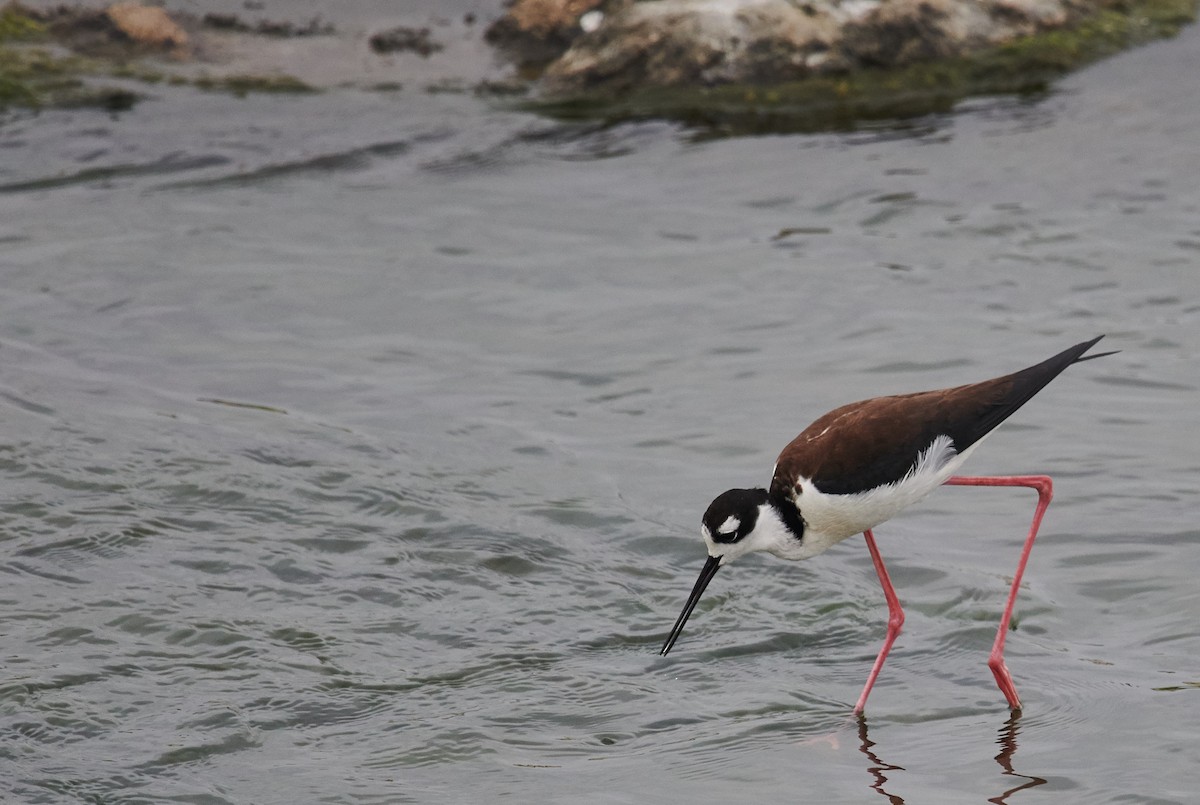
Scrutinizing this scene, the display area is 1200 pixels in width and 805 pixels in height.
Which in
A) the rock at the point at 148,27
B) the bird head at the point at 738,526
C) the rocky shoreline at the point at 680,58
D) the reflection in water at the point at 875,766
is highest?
the rock at the point at 148,27

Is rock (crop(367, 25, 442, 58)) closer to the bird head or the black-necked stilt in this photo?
the black-necked stilt

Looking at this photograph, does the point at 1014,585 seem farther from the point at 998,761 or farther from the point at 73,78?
the point at 73,78

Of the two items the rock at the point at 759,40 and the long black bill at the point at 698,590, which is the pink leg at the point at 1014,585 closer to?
the long black bill at the point at 698,590

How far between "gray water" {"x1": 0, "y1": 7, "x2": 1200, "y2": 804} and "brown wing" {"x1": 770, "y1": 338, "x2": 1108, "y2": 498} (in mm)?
840

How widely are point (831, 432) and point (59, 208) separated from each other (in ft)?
23.6

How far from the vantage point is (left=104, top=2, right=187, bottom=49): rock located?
13578 millimetres

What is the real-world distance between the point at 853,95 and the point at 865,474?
768cm

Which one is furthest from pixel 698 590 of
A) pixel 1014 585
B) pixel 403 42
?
pixel 403 42

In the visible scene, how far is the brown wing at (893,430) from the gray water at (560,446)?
2.76 feet

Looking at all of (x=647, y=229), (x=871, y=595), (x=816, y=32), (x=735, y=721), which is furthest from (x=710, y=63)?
(x=735, y=721)

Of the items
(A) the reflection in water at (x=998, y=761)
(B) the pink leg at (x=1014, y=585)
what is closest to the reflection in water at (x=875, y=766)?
(A) the reflection in water at (x=998, y=761)

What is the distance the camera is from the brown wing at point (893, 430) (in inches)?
218

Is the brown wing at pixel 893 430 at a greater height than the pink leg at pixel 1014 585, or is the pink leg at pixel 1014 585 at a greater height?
the brown wing at pixel 893 430

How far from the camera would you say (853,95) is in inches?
497
